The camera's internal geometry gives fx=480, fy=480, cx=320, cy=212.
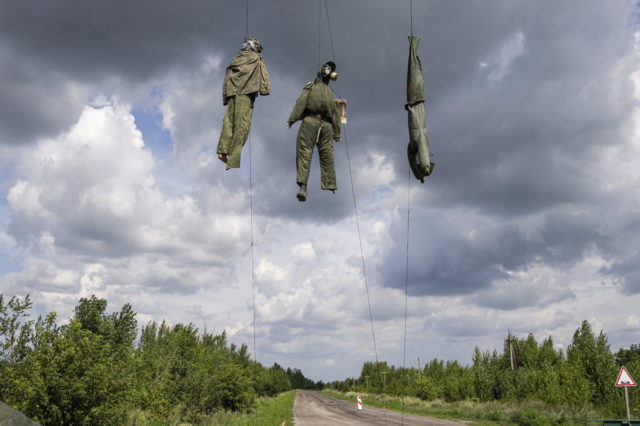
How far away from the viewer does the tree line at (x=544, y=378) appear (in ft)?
108

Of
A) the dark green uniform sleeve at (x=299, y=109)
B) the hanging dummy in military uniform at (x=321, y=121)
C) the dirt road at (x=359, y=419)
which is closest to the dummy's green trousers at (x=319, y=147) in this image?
the hanging dummy in military uniform at (x=321, y=121)

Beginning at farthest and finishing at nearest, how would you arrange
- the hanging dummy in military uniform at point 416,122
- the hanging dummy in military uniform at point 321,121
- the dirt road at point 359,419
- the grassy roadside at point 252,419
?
the dirt road at point 359,419
the grassy roadside at point 252,419
the hanging dummy in military uniform at point 321,121
the hanging dummy in military uniform at point 416,122

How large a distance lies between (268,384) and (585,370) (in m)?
64.7

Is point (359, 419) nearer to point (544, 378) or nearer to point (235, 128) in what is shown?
point (544, 378)

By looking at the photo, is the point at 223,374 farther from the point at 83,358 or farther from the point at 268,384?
the point at 268,384

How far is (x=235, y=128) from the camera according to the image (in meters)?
6.08

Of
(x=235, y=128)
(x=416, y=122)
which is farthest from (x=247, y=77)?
(x=416, y=122)

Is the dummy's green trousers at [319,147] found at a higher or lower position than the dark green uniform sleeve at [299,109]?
lower

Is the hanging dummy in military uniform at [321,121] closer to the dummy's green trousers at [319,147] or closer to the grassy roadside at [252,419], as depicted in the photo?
the dummy's green trousers at [319,147]

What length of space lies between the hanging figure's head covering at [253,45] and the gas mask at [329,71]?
95cm

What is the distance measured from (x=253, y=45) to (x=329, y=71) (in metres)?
1.12

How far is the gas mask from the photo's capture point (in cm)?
634

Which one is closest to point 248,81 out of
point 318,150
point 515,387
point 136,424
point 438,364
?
point 318,150

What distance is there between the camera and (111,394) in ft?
53.5
